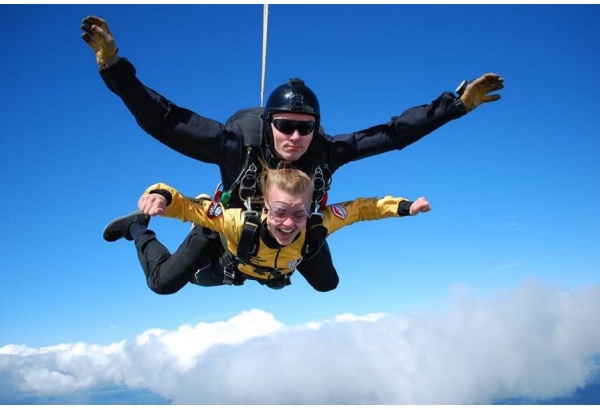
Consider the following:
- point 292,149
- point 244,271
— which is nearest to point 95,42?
point 292,149

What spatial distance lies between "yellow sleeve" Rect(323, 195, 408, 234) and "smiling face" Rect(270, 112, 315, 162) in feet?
2.09

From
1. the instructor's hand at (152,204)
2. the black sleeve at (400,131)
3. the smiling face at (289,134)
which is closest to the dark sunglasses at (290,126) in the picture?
the smiling face at (289,134)

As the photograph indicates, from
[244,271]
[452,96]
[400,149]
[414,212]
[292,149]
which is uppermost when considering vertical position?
Answer: [452,96]

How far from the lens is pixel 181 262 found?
432 centimetres

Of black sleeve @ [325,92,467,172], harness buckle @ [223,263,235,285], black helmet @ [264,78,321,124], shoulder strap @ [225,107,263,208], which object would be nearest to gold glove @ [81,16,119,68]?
shoulder strap @ [225,107,263,208]

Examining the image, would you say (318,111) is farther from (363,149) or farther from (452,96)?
(452,96)

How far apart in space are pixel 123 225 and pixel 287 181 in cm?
249

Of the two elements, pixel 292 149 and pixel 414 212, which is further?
pixel 414 212

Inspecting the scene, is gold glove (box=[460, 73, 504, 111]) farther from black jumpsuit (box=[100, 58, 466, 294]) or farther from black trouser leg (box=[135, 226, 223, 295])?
black trouser leg (box=[135, 226, 223, 295])

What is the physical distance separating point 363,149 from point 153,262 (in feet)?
7.32

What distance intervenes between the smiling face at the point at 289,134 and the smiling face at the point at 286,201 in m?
0.15

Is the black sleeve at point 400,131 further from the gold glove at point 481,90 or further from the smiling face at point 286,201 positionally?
the smiling face at point 286,201

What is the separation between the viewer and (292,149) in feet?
12.0

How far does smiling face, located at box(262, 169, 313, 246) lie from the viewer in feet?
11.9
